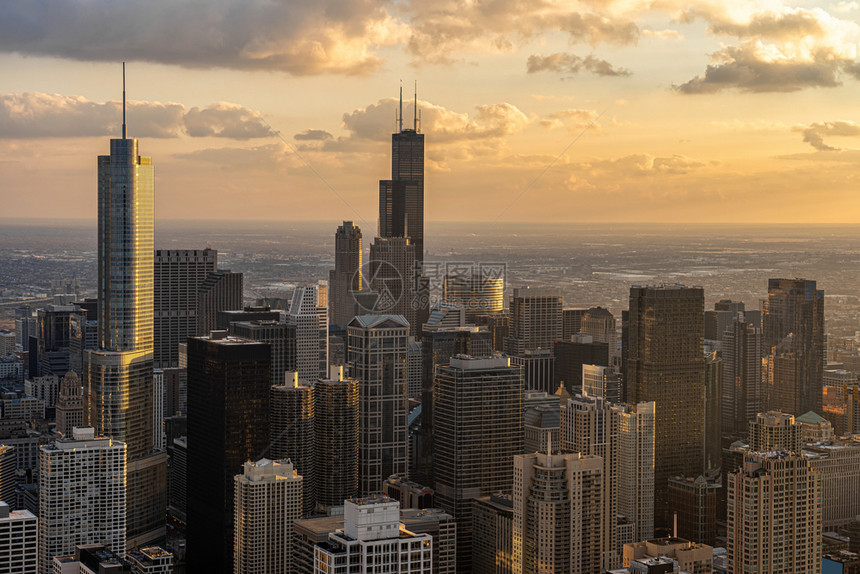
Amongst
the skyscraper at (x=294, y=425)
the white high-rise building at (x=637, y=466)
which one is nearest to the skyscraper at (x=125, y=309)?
the skyscraper at (x=294, y=425)

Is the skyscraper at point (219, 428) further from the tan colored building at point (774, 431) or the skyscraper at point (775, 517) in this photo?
the skyscraper at point (775, 517)

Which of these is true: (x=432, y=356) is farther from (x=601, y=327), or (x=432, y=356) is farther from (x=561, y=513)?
(x=561, y=513)

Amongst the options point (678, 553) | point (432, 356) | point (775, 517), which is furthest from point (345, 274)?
point (775, 517)

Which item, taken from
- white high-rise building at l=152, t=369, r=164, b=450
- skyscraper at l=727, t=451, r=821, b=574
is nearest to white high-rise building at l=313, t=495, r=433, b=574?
skyscraper at l=727, t=451, r=821, b=574

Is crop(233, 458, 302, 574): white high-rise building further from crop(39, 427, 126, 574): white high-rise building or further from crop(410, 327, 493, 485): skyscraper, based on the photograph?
crop(410, 327, 493, 485): skyscraper

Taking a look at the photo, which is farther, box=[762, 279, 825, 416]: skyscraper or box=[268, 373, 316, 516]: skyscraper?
box=[762, 279, 825, 416]: skyscraper
